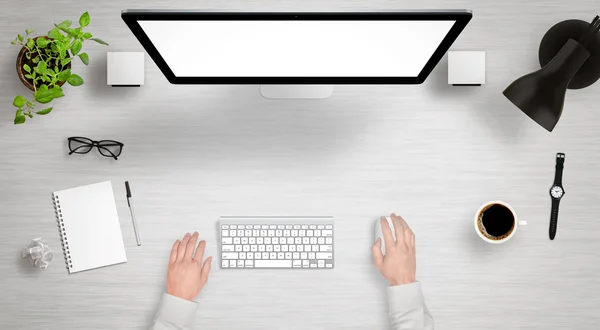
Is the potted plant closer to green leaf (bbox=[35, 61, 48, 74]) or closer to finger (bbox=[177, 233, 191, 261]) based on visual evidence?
green leaf (bbox=[35, 61, 48, 74])

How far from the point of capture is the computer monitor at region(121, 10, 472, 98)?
0.93m

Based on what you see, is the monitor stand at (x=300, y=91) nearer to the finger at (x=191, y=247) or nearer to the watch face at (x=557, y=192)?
the finger at (x=191, y=247)

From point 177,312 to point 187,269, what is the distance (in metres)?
0.12

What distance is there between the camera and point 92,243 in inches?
56.5

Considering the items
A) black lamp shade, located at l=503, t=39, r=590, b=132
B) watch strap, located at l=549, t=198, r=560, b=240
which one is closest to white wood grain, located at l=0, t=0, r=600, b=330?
watch strap, located at l=549, t=198, r=560, b=240

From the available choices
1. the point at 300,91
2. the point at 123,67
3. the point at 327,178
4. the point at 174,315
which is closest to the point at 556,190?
the point at 327,178

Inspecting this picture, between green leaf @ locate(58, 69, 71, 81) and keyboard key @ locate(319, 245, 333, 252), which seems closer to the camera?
green leaf @ locate(58, 69, 71, 81)

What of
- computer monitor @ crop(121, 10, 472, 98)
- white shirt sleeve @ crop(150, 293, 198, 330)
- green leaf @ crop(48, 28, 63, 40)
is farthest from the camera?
white shirt sleeve @ crop(150, 293, 198, 330)

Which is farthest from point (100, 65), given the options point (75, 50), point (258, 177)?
point (258, 177)

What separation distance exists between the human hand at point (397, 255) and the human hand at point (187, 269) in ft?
1.61

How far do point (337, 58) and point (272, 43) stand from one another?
163mm

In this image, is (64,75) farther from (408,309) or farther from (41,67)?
(408,309)

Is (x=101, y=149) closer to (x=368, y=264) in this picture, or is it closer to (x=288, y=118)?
Answer: (x=288, y=118)

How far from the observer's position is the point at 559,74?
1.28 m
